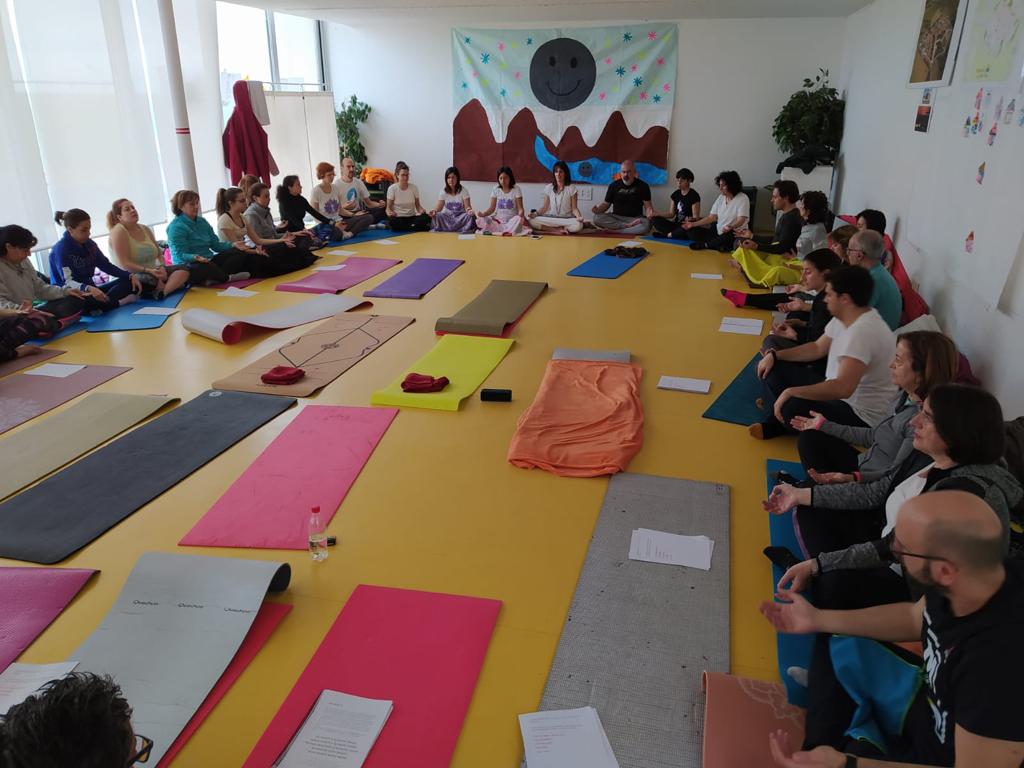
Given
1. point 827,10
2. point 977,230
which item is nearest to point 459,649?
point 977,230

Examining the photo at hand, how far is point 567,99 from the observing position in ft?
31.1

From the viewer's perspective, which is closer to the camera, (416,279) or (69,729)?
(69,729)

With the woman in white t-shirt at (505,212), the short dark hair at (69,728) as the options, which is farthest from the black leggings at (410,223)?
the short dark hair at (69,728)

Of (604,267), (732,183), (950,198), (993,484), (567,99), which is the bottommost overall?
(604,267)

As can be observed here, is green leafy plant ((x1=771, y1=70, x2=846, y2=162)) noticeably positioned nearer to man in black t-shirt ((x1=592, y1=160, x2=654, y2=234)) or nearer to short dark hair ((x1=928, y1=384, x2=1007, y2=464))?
man in black t-shirt ((x1=592, y1=160, x2=654, y2=234))

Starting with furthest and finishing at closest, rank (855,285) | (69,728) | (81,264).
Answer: (81,264) < (855,285) < (69,728)

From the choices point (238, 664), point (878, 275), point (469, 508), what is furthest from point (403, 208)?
point (238, 664)

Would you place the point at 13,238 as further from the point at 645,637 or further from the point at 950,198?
the point at 950,198

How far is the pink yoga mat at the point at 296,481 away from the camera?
2752 mm

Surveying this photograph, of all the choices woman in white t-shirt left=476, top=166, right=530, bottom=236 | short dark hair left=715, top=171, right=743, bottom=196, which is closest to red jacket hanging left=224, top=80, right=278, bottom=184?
woman in white t-shirt left=476, top=166, right=530, bottom=236

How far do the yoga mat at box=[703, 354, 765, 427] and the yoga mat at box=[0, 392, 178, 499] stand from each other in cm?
298

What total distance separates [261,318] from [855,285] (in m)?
4.00

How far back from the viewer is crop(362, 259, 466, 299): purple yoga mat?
19.4 feet

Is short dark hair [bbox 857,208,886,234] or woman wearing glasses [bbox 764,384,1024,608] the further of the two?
short dark hair [bbox 857,208,886,234]
